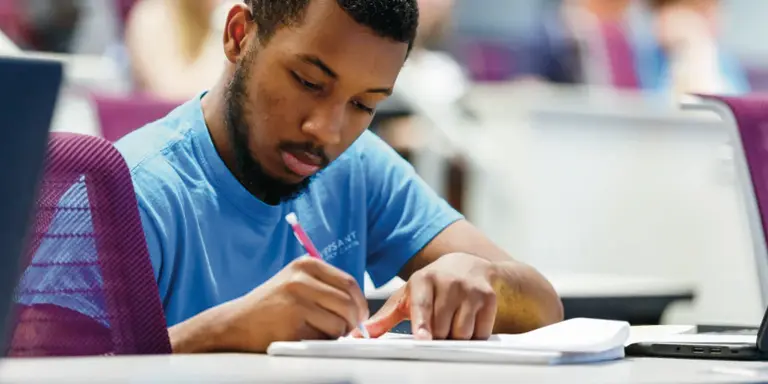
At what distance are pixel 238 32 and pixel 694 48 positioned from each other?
392 centimetres

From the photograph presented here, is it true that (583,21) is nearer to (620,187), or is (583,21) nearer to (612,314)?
(620,187)

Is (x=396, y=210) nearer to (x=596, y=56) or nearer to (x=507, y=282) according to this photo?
(x=507, y=282)

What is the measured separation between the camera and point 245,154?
1617mm

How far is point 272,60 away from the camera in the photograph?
1548 mm

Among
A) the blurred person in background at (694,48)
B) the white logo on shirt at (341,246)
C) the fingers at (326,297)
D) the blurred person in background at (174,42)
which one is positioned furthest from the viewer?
the blurred person in background at (694,48)

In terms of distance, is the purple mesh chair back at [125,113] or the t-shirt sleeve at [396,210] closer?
the t-shirt sleeve at [396,210]

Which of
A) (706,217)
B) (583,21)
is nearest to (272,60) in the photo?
(706,217)

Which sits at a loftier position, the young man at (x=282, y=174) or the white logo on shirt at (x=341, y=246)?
the young man at (x=282, y=174)

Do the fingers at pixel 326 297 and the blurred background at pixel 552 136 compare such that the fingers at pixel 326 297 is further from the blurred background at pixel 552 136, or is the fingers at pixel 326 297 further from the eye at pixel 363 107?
the blurred background at pixel 552 136

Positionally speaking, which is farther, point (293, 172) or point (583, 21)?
point (583, 21)

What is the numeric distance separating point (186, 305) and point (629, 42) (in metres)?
5.58

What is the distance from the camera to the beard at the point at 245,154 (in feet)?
5.25

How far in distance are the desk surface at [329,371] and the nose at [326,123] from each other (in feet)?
1.18

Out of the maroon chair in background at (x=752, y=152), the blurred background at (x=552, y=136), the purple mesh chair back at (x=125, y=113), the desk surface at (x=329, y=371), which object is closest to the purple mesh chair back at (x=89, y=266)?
the desk surface at (x=329, y=371)
